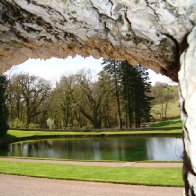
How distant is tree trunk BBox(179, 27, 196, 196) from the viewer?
1842 millimetres

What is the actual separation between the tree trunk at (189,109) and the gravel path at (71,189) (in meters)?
8.58

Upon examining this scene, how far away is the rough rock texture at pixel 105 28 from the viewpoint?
2062 mm

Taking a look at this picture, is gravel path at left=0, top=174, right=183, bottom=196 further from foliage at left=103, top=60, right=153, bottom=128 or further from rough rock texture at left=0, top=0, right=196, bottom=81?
foliage at left=103, top=60, right=153, bottom=128

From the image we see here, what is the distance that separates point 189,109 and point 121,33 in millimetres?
673

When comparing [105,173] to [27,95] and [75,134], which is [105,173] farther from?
[27,95]

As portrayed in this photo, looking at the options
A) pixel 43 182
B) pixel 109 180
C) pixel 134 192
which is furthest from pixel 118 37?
pixel 43 182

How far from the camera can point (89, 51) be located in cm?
256

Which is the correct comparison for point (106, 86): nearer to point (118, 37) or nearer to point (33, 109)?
point (33, 109)

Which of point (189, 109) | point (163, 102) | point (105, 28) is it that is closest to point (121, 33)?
point (105, 28)

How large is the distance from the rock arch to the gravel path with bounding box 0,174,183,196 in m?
8.44

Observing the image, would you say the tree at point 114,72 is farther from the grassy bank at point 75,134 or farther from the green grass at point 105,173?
the green grass at point 105,173

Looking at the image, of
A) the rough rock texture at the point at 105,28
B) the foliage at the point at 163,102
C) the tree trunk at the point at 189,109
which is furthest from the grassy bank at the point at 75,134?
the tree trunk at the point at 189,109

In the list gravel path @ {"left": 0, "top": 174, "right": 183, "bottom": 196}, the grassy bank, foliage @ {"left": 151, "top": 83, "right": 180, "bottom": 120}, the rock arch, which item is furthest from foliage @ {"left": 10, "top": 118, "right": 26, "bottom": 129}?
the rock arch

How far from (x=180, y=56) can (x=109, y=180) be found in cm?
1092
